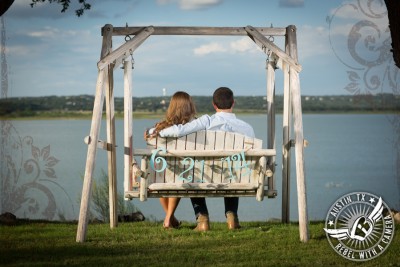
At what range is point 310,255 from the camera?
7535 millimetres

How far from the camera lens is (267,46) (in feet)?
28.5

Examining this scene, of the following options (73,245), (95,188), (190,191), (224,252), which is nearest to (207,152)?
(190,191)

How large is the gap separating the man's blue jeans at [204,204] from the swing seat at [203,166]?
2.05 feet

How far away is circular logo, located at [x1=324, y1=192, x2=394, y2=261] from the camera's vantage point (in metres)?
7.73

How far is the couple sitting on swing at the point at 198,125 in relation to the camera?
8.34 meters

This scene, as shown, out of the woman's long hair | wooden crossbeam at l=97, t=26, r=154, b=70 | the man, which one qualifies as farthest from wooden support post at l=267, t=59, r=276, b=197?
wooden crossbeam at l=97, t=26, r=154, b=70

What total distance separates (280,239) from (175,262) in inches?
61.1

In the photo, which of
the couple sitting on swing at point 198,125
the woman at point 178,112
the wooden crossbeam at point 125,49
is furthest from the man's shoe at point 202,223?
the wooden crossbeam at point 125,49

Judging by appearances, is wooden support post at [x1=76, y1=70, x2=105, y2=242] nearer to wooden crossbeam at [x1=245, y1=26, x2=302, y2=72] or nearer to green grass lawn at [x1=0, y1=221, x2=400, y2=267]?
green grass lawn at [x1=0, y1=221, x2=400, y2=267]

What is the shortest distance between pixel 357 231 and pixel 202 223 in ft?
5.17

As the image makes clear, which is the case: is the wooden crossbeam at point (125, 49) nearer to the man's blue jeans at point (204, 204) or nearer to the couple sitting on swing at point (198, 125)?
the couple sitting on swing at point (198, 125)

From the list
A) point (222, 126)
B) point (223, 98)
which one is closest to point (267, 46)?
point (223, 98)

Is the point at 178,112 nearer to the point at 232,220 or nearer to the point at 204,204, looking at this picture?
the point at 204,204

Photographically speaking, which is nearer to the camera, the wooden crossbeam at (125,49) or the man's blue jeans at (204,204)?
the wooden crossbeam at (125,49)
